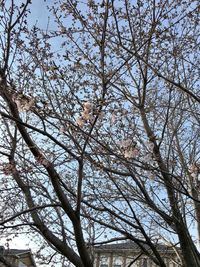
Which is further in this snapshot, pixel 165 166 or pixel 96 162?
pixel 165 166

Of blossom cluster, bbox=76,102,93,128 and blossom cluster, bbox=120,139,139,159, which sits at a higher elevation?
blossom cluster, bbox=76,102,93,128

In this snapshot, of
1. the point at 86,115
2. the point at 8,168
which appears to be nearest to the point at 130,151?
the point at 86,115

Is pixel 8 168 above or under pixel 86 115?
under

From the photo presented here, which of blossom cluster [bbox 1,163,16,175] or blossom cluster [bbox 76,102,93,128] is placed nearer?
blossom cluster [bbox 76,102,93,128]

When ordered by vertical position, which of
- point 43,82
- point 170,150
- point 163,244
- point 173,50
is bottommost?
point 163,244

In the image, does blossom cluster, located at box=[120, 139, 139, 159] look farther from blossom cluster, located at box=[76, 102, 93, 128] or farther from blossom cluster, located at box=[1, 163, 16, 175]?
blossom cluster, located at box=[1, 163, 16, 175]

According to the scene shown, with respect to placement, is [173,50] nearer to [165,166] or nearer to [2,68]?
[165,166]

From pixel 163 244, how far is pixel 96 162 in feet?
14.0

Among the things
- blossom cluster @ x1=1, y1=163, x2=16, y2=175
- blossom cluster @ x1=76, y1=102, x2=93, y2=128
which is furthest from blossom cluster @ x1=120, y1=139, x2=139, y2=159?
blossom cluster @ x1=1, y1=163, x2=16, y2=175

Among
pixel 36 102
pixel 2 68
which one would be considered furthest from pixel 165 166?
pixel 2 68

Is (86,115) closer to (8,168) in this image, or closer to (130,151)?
(130,151)

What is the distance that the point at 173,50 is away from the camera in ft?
16.9

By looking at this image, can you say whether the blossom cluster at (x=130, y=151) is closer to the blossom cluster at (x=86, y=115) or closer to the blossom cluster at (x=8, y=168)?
the blossom cluster at (x=86, y=115)

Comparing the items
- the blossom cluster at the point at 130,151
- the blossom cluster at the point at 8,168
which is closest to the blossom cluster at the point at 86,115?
the blossom cluster at the point at 130,151
